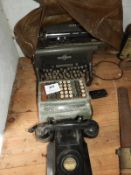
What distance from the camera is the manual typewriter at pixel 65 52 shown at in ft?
3.42

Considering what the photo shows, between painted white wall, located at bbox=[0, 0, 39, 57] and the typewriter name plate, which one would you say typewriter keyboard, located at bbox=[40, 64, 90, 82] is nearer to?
the typewriter name plate

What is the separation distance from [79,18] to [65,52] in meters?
0.17

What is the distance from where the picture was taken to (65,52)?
41.4 inches

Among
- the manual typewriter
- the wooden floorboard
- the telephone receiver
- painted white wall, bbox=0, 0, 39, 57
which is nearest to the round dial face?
the telephone receiver

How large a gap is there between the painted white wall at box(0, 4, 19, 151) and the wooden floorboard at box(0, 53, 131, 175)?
0.04 metres

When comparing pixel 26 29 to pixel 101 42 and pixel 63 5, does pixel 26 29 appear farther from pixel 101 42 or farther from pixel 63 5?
pixel 101 42

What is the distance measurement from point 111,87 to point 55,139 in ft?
1.41

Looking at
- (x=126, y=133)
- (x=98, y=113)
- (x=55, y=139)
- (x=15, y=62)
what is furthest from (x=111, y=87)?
(x=15, y=62)

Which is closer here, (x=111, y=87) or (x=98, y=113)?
(x=98, y=113)

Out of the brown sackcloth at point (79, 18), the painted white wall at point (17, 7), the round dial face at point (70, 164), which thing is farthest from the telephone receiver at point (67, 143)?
the painted white wall at point (17, 7)

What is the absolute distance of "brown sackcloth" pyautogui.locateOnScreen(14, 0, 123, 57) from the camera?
970mm

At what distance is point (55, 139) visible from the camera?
0.85m

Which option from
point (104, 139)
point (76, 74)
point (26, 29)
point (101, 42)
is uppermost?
point (26, 29)

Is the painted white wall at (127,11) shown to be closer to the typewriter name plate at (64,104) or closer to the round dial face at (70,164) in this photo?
the typewriter name plate at (64,104)
